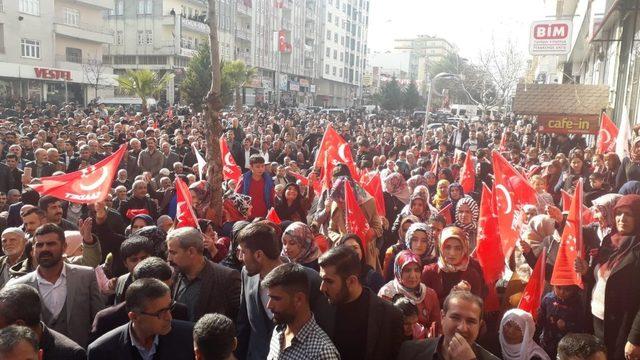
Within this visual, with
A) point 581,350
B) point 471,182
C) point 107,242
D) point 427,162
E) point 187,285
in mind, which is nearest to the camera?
point 581,350

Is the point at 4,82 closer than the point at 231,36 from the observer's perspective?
Yes

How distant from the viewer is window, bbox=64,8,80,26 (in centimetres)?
4234

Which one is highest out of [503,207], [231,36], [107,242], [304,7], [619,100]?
[304,7]

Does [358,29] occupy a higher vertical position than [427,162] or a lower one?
higher

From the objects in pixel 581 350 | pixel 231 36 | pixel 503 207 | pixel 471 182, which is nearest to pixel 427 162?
pixel 471 182

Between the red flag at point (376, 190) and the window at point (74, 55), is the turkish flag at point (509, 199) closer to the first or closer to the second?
the red flag at point (376, 190)

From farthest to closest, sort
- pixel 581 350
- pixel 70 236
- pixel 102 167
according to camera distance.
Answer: pixel 102 167
pixel 70 236
pixel 581 350

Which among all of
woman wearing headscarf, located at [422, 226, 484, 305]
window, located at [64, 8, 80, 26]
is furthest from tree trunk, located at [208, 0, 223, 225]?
window, located at [64, 8, 80, 26]

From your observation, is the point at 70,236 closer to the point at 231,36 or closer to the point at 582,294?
the point at 582,294

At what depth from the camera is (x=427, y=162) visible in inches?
429

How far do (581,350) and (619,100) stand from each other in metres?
13.4

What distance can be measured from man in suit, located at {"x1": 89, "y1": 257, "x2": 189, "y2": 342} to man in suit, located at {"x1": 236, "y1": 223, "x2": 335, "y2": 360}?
40cm

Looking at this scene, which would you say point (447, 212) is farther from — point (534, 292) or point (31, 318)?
point (31, 318)

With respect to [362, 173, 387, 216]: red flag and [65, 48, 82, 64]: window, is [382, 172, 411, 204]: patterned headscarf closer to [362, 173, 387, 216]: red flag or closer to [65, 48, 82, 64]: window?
[362, 173, 387, 216]: red flag
